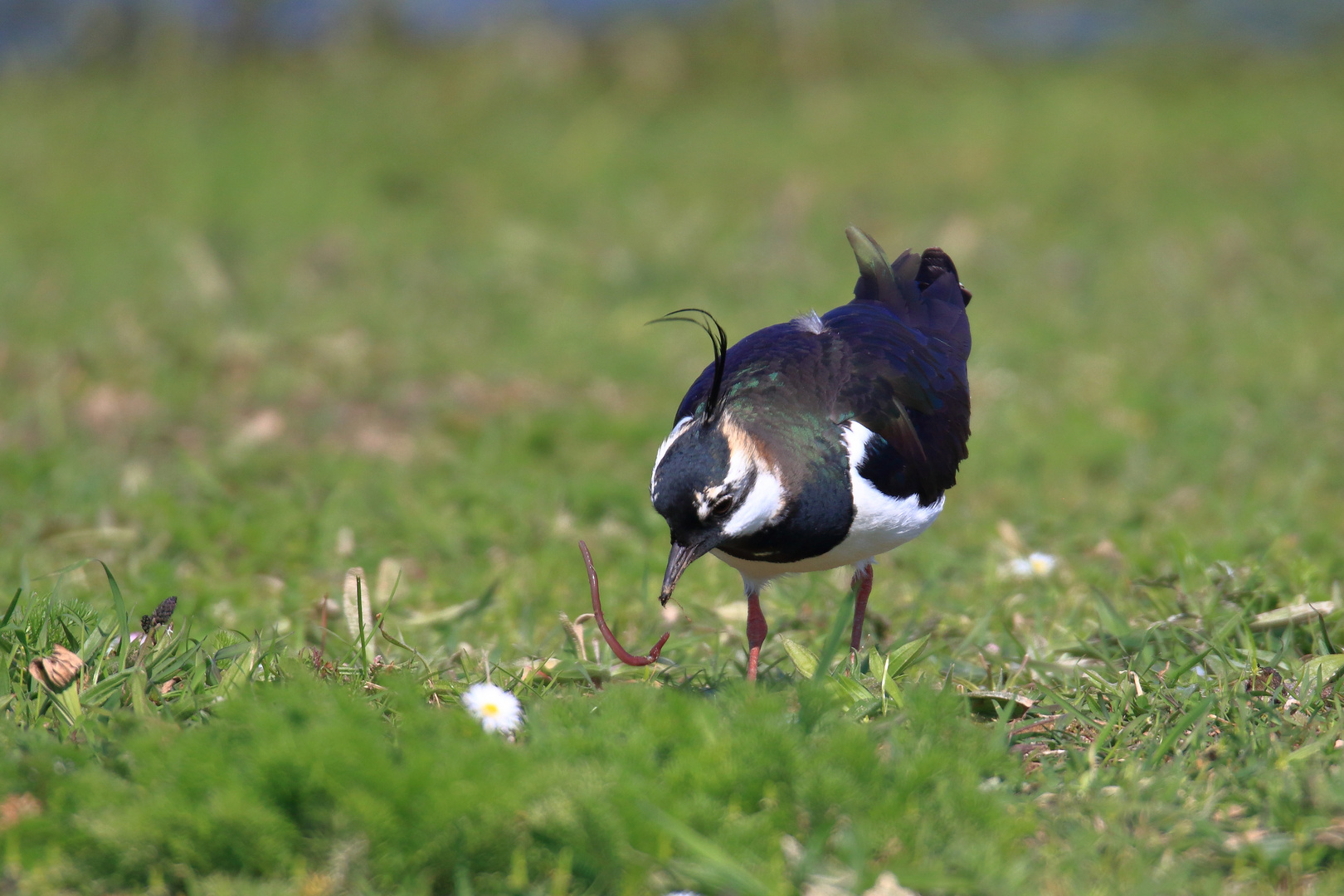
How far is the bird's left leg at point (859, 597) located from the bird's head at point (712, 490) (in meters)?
0.54

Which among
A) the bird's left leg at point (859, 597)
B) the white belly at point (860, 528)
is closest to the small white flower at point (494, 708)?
the white belly at point (860, 528)

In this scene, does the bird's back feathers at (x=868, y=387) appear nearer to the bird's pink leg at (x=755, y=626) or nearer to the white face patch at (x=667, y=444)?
the white face patch at (x=667, y=444)

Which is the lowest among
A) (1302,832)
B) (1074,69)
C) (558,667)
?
(558,667)

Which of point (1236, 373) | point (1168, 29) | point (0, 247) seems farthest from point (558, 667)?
point (1168, 29)

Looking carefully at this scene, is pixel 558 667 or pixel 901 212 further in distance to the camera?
pixel 901 212

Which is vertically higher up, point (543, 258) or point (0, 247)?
point (543, 258)

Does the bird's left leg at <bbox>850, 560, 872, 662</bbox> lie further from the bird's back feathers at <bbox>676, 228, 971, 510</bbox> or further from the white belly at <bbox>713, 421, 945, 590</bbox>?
the bird's back feathers at <bbox>676, 228, 971, 510</bbox>

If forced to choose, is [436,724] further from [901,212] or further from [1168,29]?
[1168,29]

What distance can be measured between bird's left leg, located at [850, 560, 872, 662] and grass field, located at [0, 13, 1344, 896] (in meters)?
0.22

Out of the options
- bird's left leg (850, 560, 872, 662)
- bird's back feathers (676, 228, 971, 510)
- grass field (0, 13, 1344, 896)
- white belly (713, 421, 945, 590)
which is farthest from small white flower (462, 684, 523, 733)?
bird's left leg (850, 560, 872, 662)

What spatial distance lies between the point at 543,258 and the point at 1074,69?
25.2 feet

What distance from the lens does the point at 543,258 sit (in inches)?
375

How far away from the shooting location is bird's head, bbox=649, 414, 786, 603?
3.34 metres

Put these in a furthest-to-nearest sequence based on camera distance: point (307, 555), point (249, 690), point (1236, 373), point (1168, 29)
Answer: point (1168, 29), point (1236, 373), point (307, 555), point (249, 690)
